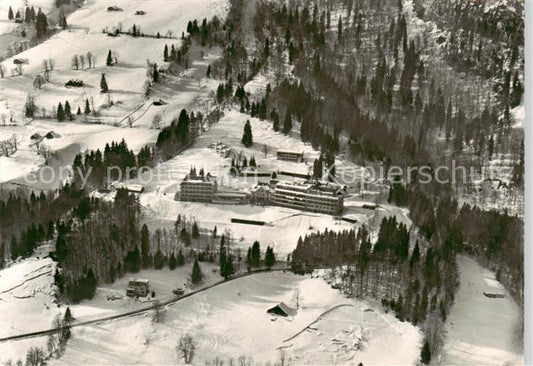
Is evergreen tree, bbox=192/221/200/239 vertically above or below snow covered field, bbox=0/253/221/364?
above

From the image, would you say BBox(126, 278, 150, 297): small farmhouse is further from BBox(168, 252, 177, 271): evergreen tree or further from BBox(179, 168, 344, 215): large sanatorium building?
BBox(179, 168, 344, 215): large sanatorium building

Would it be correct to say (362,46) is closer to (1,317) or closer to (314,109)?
(314,109)

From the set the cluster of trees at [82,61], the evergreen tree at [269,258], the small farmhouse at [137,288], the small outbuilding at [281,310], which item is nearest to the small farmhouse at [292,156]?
the evergreen tree at [269,258]

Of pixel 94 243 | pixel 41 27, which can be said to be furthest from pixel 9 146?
pixel 41 27

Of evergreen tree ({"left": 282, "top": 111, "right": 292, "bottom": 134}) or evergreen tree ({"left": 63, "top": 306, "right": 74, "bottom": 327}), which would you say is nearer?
evergreen tree ({"left": 63, "top": 306, "right": 74, "bottom": 327})

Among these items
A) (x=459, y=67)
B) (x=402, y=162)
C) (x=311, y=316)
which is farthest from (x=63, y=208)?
(x=459, y=67)

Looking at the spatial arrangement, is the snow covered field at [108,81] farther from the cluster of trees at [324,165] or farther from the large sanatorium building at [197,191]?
the cluster of trees at [324,165]

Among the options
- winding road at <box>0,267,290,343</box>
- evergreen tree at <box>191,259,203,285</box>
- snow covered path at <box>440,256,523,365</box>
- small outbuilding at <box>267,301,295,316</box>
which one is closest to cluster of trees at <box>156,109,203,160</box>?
evergreen tree at <box>191,259,203,285</box>
